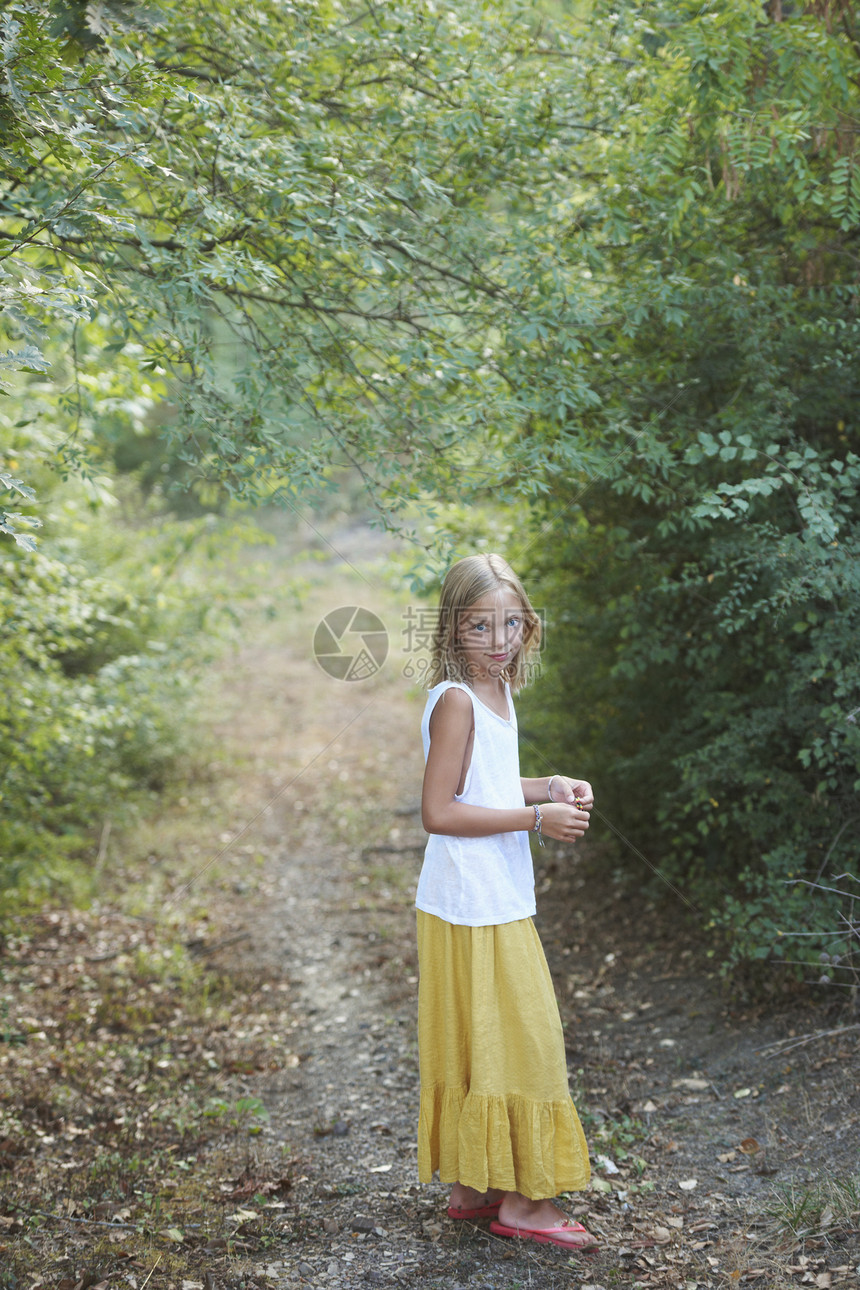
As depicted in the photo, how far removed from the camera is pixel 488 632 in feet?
8.13

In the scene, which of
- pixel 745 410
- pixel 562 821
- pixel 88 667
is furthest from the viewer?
pixel 88 667

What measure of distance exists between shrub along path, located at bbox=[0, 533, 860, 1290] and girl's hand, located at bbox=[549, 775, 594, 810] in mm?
1233

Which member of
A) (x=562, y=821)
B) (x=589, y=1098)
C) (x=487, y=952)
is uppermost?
(x=562, y=821)

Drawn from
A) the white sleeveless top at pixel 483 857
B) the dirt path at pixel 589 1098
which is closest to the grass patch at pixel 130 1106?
the dirt path at pixel 589 1098

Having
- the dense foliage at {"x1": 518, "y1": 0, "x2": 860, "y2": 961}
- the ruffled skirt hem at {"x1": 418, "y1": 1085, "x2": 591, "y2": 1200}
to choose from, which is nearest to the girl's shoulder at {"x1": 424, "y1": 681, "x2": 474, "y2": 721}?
the ruffled skirt hem at {"x1": 418, "y1": 1085, "x2": 591, "y2": 1200}

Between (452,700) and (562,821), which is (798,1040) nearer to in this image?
(562,821)

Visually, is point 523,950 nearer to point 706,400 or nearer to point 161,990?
point 706,400

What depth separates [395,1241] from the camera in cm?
267

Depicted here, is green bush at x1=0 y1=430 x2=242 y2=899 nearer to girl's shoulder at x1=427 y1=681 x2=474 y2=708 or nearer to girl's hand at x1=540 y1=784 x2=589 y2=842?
girl's shoulder at x1=427 y1=681 x2=474 y2=708

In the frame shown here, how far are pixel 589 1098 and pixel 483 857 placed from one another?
160cm

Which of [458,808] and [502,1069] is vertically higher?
[458,808]

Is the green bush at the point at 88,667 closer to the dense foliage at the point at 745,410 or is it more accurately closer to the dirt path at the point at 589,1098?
the dirt path at the point at 589,1098

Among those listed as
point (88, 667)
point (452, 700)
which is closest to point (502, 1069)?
point (452, 700)

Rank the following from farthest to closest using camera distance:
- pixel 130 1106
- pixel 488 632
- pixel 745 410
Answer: pixel 130 1106
pixel 745 410
pixel 488 632
